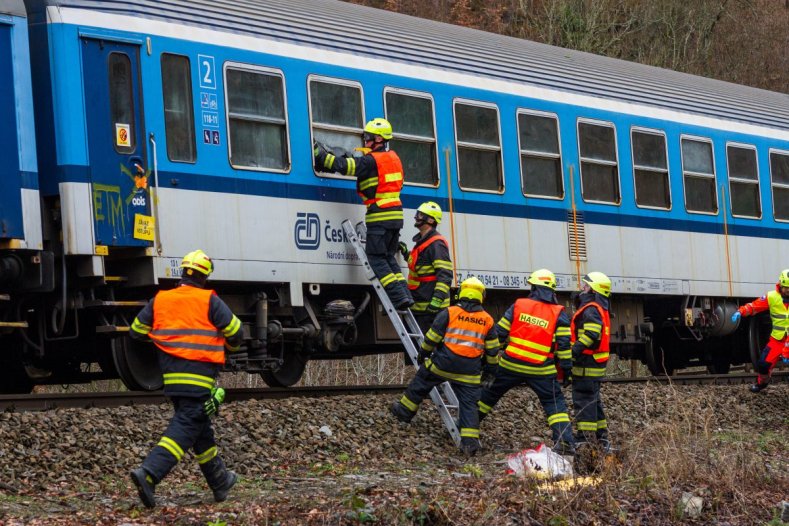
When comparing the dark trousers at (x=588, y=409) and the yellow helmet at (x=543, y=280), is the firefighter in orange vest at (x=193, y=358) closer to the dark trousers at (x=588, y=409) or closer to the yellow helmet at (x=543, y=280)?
the yellow helmet at (x=543, y=280)

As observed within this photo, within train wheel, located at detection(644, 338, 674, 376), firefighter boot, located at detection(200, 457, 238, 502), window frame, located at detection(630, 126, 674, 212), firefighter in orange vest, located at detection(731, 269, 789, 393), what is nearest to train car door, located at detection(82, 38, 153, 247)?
firefighter boot, located at detection(200, 457, 238, 502)

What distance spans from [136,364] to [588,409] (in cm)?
397

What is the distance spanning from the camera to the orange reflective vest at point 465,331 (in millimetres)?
11469

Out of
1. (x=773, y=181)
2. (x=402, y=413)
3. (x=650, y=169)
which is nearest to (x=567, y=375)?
(x=402, y=413)

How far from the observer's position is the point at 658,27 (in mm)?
35844

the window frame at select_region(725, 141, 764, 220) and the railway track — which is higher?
the window frame at select_region(725, 141, 764, 220)

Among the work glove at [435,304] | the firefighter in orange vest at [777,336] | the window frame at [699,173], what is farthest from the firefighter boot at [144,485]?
the window frame at [699,173]

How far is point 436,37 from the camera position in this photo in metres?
15.4

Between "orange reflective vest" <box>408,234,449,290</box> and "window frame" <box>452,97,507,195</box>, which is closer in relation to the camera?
"orange reflective vest" <box>408,234,449,290</box>

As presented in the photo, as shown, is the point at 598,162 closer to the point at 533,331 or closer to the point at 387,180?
the point at 387,180

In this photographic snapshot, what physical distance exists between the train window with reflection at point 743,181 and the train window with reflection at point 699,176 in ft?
1.28

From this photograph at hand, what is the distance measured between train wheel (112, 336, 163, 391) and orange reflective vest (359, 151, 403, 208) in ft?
8.31

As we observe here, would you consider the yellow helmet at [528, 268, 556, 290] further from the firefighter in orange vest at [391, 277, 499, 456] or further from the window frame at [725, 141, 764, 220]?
the window frame at [725, 141, 764, 220]

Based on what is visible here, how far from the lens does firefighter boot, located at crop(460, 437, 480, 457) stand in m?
11.3
